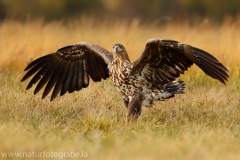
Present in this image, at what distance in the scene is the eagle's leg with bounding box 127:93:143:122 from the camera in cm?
830

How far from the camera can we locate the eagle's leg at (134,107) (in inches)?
327

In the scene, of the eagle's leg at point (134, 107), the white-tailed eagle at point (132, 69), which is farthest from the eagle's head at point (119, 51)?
the eagle's leg at point (134, 107)

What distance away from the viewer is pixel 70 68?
9.35 metres

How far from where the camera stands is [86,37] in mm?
14742

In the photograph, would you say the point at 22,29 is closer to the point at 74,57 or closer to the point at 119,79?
the point at 74,57

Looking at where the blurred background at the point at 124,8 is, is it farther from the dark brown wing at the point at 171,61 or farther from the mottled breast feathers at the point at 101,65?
the dark brown wing at the point at 171,61

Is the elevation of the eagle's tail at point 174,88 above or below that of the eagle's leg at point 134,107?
above

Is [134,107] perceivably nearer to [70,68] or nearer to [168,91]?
[168,91]

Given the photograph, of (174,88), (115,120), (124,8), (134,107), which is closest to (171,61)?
(174,88)

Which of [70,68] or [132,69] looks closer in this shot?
[132,69]

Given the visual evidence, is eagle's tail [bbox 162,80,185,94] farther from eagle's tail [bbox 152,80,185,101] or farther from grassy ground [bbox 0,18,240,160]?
grassy ground [bbox 0,18,240,160]

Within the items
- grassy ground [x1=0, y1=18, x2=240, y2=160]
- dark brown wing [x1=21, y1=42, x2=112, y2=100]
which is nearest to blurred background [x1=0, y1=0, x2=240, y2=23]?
grassy ground [x1=0, y1=18, x2=240, y2=160]

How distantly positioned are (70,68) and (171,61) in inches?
66.9

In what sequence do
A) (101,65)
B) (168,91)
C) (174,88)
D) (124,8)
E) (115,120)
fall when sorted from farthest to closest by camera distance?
(124,8) < (101,65) < (174,88) < (168,91) < (115,120)
